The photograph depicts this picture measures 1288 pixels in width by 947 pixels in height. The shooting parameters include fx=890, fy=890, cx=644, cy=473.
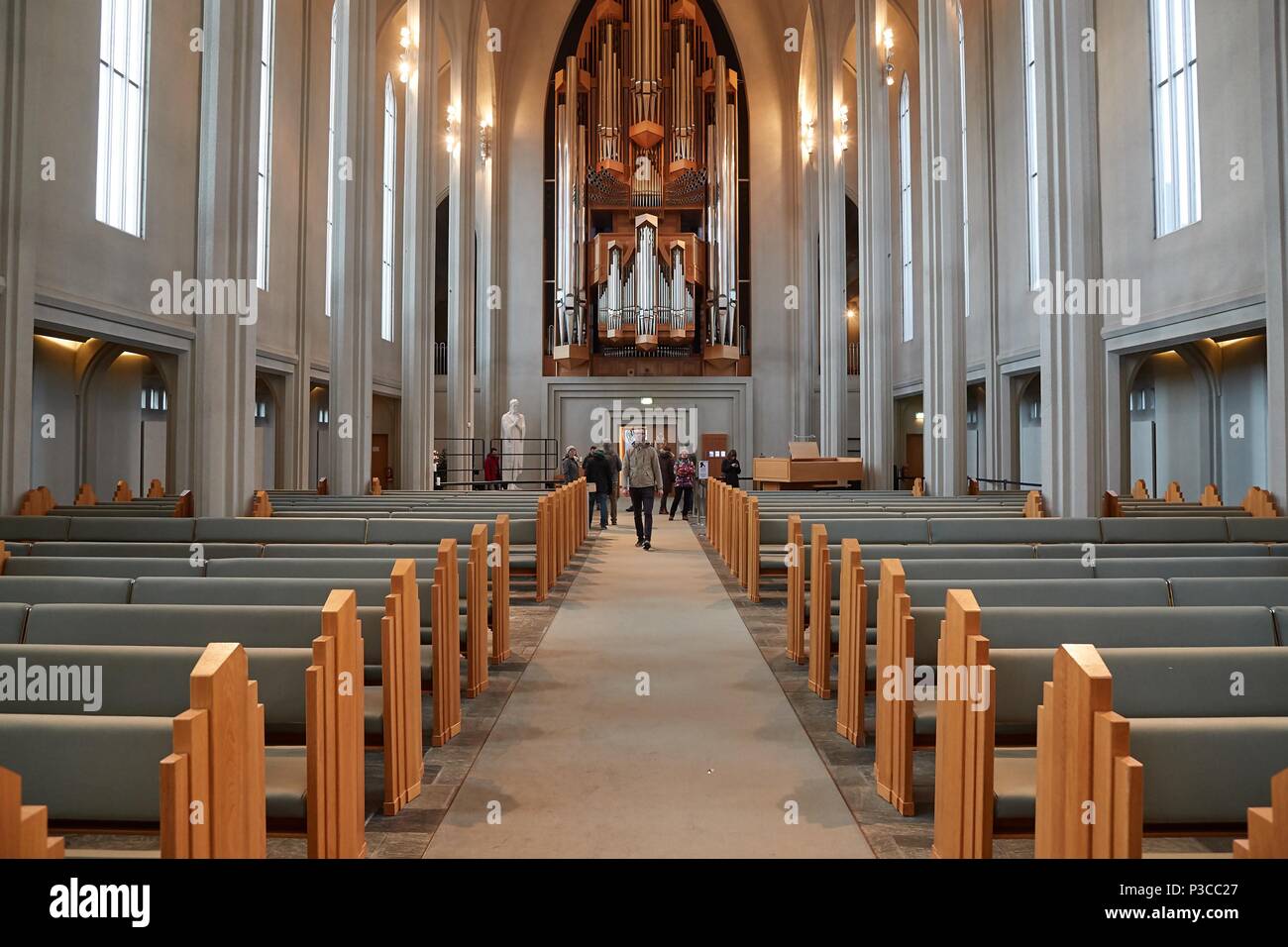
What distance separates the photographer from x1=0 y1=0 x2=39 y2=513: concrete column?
809cm

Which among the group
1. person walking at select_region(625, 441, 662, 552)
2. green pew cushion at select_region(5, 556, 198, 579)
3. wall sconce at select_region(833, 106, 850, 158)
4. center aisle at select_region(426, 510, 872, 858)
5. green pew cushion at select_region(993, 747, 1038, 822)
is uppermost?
wall sconce at select_region(833, 106, 850, 158)

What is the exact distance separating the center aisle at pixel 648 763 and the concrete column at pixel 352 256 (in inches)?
279

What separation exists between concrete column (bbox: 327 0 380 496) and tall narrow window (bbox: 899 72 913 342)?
11607 millimetres

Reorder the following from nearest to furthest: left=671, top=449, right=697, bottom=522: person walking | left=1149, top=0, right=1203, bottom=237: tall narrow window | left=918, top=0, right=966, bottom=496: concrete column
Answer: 1. left=1149, top=0, right=1203, bottom=237: tall narrow window
2. left=918, top=0, right=966, bottom=496: concrete column
3. left=671, top=449, right=697, bottom=522: person walking

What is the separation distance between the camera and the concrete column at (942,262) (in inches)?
471

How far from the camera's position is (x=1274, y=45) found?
793 cm

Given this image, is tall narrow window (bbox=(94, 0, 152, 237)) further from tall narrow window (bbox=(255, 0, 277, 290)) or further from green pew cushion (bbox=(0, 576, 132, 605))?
green pew cushion (bbox=(0, 576, 132, 605))

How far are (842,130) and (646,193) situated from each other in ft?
17.0

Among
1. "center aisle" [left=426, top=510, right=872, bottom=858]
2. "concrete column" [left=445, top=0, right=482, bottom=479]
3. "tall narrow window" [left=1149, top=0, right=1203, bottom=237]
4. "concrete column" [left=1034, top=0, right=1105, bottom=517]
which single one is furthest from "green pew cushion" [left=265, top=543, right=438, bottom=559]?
"concrete column" [left=445, top=0, right=482, bottom=479]

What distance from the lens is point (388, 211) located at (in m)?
19.5
